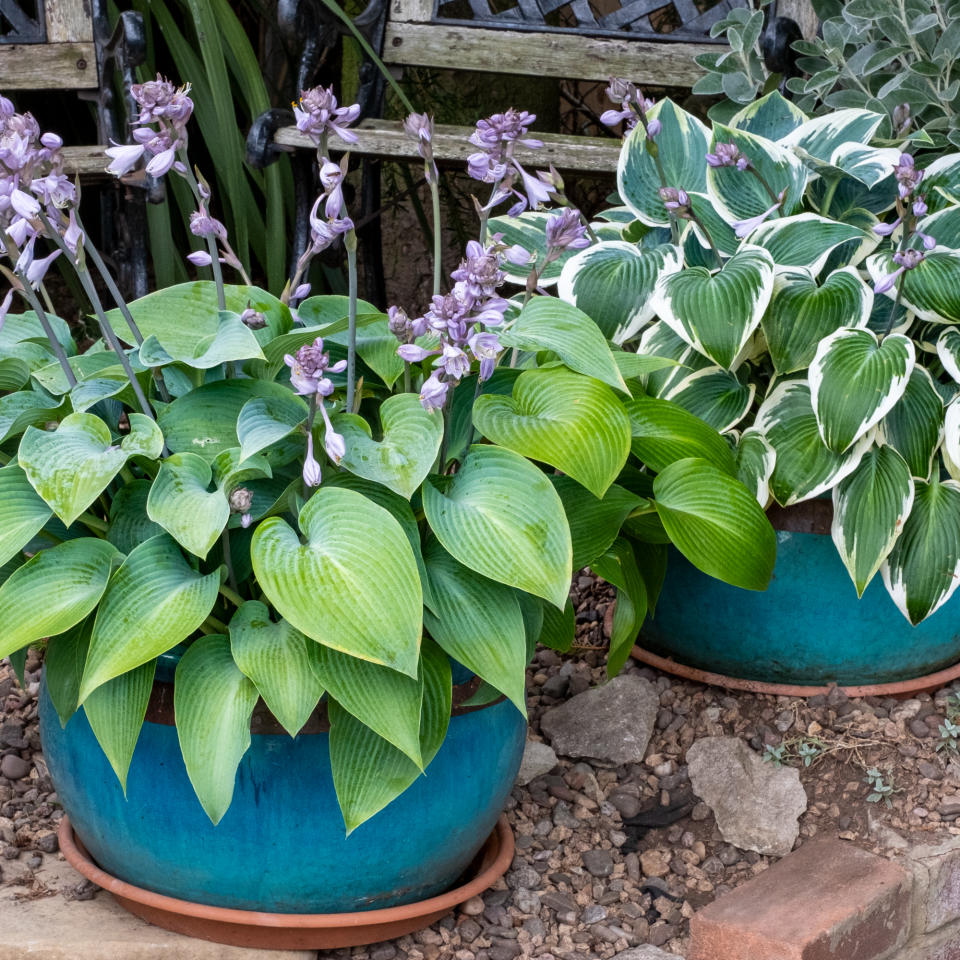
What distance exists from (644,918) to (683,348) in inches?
31.1

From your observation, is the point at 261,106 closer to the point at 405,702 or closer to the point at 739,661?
the point at 739,661

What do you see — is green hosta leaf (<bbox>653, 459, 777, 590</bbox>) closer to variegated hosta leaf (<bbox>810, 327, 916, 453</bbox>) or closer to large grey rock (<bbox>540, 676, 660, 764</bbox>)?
variegated hosta leaf (<bbox>810, 327, 916, 453</bbox>)

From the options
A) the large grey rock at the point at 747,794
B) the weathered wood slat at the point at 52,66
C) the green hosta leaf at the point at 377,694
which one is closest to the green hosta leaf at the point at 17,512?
the green hosta leaf at the point at 377,694

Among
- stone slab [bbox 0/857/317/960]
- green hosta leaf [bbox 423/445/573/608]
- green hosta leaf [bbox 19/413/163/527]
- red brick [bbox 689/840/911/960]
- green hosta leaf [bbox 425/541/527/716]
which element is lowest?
red brick [bbox 689/840/911/960]

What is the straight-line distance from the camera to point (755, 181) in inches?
70.2

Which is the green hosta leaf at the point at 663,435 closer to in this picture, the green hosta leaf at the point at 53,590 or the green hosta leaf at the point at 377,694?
the green hosta leaf at the point at 377,694

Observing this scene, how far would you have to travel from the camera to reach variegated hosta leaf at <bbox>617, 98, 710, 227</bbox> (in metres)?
1.84

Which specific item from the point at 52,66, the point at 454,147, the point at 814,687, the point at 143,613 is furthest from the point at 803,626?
the point at 52,66

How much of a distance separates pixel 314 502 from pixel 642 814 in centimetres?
83

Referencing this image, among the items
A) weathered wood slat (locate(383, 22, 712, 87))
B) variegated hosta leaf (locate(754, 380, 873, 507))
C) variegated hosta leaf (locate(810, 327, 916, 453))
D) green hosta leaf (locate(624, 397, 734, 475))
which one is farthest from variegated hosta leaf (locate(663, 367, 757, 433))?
weathered wood slat (locate(383, 22, 712, 87))

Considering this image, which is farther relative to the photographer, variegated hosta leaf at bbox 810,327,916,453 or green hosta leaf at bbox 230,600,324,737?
variegated hosta leaf at bbox 810,327,916,453

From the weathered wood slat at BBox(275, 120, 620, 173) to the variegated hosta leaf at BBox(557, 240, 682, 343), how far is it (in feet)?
2.49

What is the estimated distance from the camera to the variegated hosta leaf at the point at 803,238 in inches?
65.4

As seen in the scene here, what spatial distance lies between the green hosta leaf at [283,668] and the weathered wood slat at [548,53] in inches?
71.6
